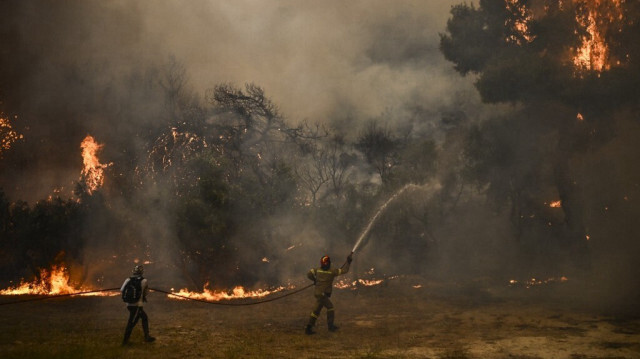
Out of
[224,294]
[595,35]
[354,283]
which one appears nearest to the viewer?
[224,294]

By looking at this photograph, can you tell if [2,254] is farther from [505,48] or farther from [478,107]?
[478,107]

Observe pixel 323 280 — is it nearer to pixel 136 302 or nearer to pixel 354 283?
pixel 136 302

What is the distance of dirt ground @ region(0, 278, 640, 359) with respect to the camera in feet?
34.5

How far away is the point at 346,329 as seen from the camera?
13906mm

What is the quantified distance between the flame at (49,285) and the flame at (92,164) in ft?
32.1

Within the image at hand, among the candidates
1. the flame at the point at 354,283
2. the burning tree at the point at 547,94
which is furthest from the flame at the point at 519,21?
the flame at the point at 354,283

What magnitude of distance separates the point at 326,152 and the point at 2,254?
108 feet

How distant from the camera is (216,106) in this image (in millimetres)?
38375

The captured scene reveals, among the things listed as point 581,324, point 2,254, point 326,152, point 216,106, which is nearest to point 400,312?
point 581,324

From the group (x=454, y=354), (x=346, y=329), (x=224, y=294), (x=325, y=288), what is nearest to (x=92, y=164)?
(x=224, y=294)

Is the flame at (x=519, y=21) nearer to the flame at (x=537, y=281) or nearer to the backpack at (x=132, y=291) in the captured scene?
the flame at (x=537, y=281)

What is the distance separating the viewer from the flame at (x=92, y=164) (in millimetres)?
33500

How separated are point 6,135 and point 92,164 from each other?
9.79m

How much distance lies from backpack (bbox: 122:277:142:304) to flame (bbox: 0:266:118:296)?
40.5ft
